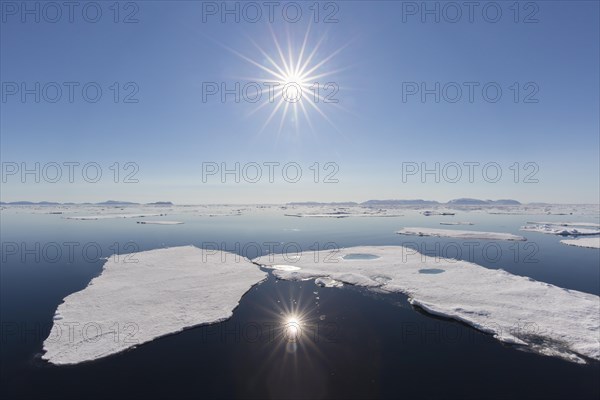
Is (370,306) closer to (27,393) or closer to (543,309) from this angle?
(543,309)

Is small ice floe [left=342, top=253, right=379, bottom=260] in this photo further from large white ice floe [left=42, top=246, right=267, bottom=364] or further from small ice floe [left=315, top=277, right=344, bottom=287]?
large white ice floe [left=42, top=246, right=267, bottom=364]

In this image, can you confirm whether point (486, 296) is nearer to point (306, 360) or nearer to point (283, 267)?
point (306, 360)

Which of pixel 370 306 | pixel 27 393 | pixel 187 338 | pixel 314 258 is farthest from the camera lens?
pixel 314 258

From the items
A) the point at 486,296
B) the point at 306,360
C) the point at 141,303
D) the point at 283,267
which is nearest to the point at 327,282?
the point at 283,267

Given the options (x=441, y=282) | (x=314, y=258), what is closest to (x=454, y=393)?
(x=441, y=282)

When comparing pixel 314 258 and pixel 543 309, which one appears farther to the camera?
pixel 314 258

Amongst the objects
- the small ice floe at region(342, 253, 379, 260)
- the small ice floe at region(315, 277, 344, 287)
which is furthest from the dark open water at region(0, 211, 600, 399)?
the small ice floe at region(342, 253, 379, 260)
